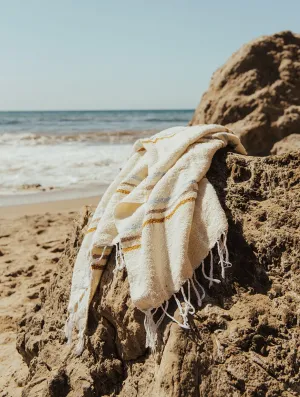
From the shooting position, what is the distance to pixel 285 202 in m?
2.31

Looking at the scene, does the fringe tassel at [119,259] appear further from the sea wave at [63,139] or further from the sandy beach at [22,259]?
the sea wave at [63,139]

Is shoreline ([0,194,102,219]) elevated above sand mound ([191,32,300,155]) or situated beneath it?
situated beneath

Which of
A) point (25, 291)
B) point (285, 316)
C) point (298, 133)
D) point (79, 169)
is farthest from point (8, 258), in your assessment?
point (79, 169)

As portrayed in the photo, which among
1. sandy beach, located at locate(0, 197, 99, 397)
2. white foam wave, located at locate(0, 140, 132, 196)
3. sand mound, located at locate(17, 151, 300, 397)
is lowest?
white foam wave, located at locate(0, 140, 132, 196)

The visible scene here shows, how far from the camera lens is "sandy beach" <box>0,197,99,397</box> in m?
3.39

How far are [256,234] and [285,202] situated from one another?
0.76ft

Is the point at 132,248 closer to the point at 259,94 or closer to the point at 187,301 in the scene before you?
the point at 187,301

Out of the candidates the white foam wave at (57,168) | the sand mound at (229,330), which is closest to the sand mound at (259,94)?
the white foam wave at (57,168)

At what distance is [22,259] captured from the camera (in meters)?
5.43

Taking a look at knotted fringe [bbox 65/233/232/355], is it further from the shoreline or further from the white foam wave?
the white foam wave

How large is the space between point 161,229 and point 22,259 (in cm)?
360

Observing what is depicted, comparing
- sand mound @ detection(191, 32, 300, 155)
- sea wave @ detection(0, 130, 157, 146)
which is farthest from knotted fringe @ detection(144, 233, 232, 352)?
sea wave @ detection(0, 130, 157, 146)

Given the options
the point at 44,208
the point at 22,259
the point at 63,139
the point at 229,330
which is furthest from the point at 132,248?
the point at 63,139

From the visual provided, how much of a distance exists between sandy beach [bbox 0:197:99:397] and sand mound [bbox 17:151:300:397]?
2.06ft
